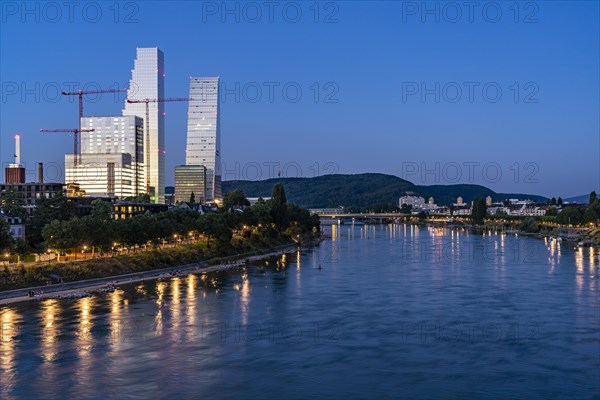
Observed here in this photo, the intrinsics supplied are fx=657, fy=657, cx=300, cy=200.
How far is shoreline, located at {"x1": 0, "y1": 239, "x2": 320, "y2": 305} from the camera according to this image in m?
51.8

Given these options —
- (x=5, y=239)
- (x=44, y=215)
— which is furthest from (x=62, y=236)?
(x=44, y=215)

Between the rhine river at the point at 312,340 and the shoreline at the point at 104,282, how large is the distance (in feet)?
5.99

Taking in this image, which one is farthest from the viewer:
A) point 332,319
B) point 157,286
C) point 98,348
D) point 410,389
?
point 157,286

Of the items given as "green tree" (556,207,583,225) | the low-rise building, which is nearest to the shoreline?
the low-rise building

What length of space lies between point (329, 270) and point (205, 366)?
43.7 metres

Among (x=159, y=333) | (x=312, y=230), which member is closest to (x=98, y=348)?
(x=159, y=333)

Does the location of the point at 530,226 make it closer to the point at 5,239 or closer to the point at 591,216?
the point at 591,216

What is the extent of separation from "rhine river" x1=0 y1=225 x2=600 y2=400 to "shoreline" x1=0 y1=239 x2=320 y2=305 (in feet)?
5.99

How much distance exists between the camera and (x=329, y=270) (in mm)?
77000

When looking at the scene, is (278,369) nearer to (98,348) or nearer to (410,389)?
(410,389)

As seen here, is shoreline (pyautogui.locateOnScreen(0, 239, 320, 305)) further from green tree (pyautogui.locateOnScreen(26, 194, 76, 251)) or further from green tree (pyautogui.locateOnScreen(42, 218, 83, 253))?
green tree (pyautogui.locateOnScreen(26, 194, 76, 251))

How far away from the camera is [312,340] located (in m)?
39.5

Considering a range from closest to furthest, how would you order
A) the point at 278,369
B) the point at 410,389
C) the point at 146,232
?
the point at 410,389, the point at 278,369, the point at 146,232

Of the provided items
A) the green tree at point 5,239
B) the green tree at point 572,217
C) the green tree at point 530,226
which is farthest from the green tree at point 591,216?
the green tree at point 5,239
